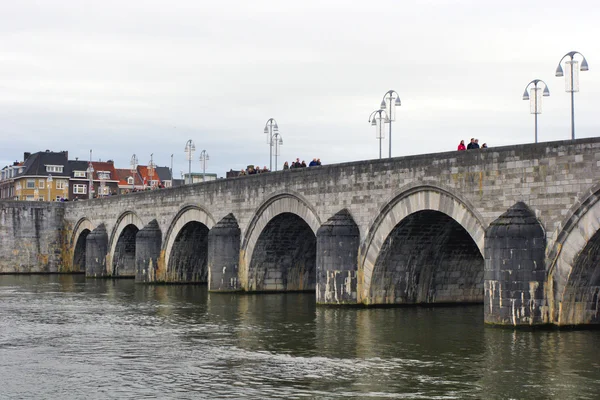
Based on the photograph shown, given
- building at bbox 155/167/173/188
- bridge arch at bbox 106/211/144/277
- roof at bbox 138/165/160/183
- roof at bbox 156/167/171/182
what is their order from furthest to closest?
roof at bbox 156/167/171/182 < building at bbox 155/167/173/188 < roof at bbox 138/165/160/183 < bridge arch at bbox 106/211/144/277

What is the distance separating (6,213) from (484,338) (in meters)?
53.0

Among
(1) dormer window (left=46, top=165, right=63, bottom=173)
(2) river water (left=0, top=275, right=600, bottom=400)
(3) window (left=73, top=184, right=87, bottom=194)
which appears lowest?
(2) river water (left=0, top=275, right=600, bottom=400)

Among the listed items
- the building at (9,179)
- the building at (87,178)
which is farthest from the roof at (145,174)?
the building at (9,179)

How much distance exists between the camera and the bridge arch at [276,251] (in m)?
38.7

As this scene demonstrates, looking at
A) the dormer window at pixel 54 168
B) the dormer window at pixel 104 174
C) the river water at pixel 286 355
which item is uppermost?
the dormer window at pixel 54 168

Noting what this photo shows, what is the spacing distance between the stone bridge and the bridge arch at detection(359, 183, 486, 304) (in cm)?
5

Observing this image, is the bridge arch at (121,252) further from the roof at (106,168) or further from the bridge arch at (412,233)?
the roof at (106,168)

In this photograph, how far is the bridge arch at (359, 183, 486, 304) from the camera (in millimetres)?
28297

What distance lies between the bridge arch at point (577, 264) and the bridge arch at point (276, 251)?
15.8 meters

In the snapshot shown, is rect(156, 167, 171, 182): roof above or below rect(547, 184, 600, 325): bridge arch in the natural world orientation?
above

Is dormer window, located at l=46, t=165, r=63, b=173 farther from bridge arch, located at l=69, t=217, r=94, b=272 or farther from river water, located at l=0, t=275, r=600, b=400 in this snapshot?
river water, located at l=0, t=275, r=600, b=400

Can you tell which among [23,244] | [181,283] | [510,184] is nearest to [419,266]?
[510,184]

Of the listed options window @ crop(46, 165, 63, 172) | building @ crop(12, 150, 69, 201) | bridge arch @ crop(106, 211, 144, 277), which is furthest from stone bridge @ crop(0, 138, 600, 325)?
window @ crop(46, 165, 63, 172)

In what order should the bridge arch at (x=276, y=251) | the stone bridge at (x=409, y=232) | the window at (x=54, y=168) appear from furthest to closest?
the window at (x=54, y=168) < the bridge arch at (x=276, y=251) < the stone bridge at (x=409, y=232)
